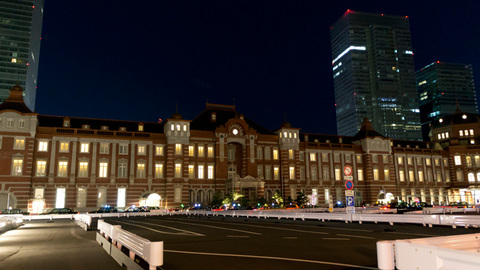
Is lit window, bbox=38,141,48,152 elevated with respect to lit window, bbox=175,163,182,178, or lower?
elevated

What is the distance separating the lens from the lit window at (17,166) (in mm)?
50562

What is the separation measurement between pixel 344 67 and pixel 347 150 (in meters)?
125

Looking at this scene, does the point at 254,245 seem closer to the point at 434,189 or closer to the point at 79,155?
the point at 79,155

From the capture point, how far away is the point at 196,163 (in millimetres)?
61500

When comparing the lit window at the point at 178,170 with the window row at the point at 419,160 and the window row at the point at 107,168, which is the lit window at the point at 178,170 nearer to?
the window row at the point at 107,168

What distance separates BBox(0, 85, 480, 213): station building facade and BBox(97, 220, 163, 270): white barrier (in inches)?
1676

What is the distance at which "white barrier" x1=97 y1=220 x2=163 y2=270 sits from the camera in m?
8.73

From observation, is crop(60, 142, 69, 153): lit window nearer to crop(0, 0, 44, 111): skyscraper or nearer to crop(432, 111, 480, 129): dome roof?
crop(432, 111, 480, 129): dome roof

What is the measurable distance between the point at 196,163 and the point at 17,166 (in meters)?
26.4

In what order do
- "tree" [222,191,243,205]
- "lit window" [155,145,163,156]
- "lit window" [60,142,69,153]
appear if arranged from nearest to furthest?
"lit window" [60,142,69,153], "tree" [222,191,243,205], "lit window" [155,145,163,156]

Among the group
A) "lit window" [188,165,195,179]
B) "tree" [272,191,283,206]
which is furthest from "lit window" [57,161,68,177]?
"tree" [272,191,283,206]

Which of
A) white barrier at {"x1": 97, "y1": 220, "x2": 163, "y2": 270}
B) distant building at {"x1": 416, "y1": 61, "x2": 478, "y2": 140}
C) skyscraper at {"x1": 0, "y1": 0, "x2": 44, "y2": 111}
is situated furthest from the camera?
distant building at {"x1": 416, "y1": 61, "x2": 478, "y2": 140}

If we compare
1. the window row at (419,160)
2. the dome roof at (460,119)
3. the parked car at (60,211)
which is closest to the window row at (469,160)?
the window row at (419,160)

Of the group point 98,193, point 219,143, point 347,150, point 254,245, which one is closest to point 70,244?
point 254,245
